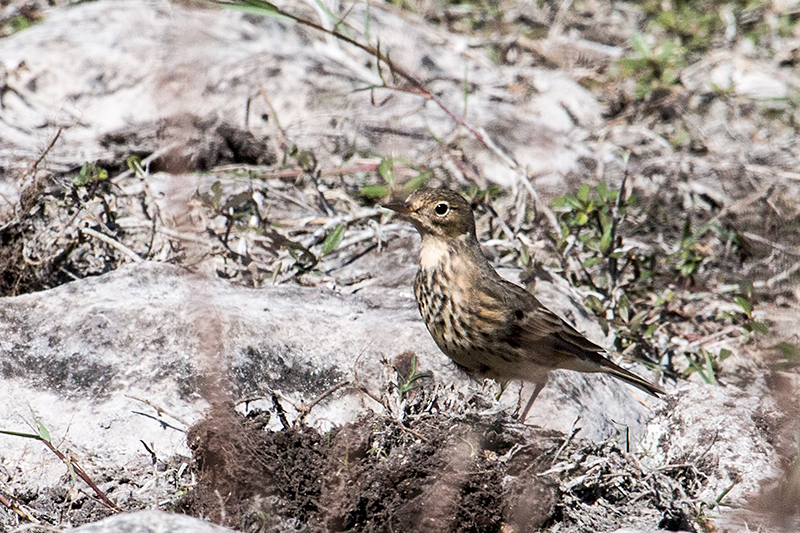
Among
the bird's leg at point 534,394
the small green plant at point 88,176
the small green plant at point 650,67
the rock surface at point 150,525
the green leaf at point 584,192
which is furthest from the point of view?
the small green plant at point 650,67

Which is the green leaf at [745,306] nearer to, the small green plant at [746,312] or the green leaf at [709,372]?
the small green plant at [746,312]

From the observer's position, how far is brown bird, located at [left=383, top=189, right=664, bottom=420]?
176 inches

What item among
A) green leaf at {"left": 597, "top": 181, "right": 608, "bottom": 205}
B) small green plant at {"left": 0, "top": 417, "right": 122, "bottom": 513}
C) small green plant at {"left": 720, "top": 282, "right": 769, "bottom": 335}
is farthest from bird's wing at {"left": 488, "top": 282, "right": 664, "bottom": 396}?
small green plant at {"left": 0, "top": 417, "right": 122, "bottom": 513}

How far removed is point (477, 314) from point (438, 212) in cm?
56

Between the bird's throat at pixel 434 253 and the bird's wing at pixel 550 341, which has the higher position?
the bird's throat at pixel 434 253

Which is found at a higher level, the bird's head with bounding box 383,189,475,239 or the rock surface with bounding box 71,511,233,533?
the bird's head with bounding box 383,189,475,239

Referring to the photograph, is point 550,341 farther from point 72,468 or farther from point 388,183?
point 72,468

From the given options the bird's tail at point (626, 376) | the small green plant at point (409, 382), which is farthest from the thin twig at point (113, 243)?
the bird's tail at point (626, 376)

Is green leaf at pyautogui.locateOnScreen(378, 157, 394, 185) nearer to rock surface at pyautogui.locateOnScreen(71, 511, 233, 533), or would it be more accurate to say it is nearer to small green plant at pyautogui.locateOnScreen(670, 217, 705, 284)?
small green plant at pyautogui.locateOnScreen(670, 217, 705, 284)

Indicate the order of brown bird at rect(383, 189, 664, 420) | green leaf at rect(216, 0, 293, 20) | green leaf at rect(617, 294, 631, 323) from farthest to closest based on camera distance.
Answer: green leaf at rect(617, 294, 631, 323)
brown bird at rect(383, 189, 664, 420)
green leaf at rect(216, 0, 293, 20)

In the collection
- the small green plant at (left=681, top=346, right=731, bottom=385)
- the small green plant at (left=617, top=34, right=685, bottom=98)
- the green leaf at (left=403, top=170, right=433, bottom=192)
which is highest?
the small green plant at (left=617, top=34, right=685, bottom=98)

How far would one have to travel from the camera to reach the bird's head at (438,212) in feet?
15.3

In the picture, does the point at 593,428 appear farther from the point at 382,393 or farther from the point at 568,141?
the point at 568,141

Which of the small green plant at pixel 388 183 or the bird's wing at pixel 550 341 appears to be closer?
the bird's wing at pixel 550 341
